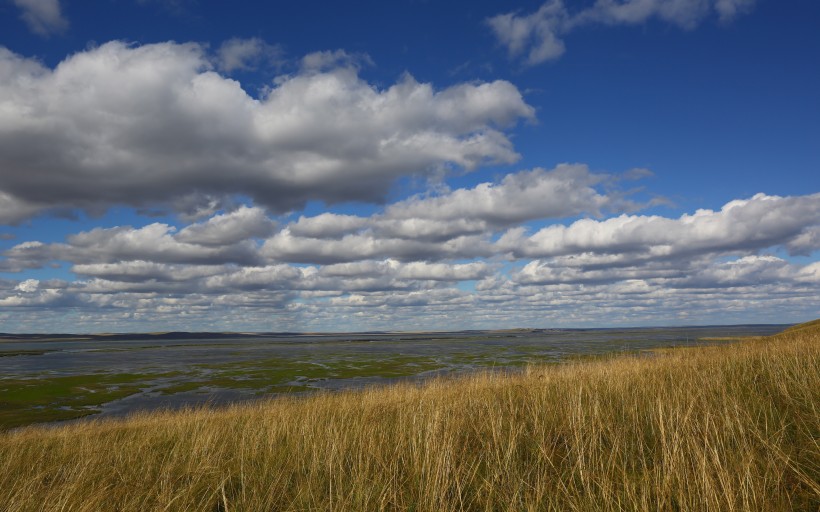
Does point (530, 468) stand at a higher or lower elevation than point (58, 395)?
higher

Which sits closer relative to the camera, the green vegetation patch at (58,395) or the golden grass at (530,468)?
the golden grass at (530,468)

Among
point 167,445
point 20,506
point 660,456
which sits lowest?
point 167,445

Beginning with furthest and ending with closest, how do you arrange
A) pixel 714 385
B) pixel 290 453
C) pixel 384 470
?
pixel 714 385, pixel 290 453, pixel 384 470

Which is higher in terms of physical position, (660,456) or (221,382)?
(660,456)

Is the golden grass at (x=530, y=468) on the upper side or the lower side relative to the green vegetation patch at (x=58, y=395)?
upper

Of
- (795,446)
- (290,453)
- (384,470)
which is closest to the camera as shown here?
(795,446)

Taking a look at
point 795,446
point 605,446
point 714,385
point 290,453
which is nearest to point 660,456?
point 605,446

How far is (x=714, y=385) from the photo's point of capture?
755 centimetres

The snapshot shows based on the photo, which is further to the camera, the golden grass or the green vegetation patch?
the green vegetation patch

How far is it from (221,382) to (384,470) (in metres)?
43.3

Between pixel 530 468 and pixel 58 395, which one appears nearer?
pixel 530 468

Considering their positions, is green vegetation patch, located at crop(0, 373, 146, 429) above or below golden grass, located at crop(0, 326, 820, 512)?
below

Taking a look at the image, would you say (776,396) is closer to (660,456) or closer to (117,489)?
(660,456)

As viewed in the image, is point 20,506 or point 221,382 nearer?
point 20,506
